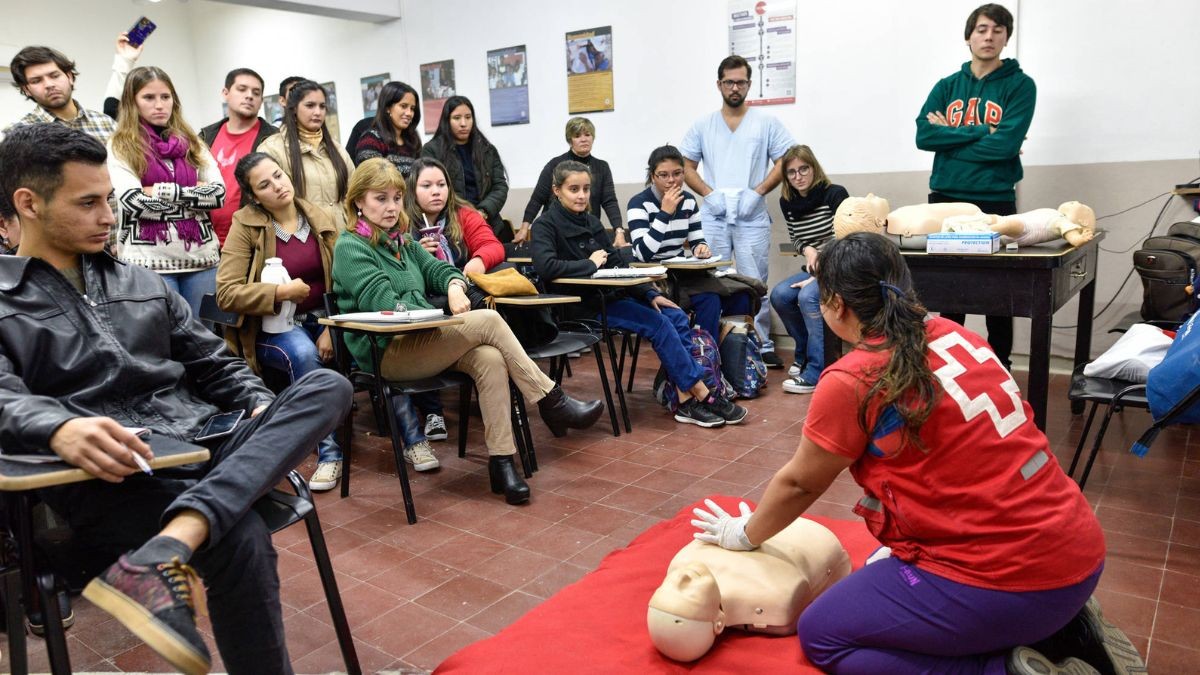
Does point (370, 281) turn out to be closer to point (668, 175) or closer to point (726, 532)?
point (726, 532)

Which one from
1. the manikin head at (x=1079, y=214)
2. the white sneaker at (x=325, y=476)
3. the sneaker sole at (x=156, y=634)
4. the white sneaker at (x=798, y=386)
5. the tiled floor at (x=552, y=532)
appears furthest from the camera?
the white sneaker at (x=798, y=386)

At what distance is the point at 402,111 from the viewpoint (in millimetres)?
4605

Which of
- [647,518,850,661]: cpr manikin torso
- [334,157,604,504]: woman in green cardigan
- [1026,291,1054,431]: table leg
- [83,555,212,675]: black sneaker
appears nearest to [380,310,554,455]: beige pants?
[334,157,604,504]: woman in green cardigan

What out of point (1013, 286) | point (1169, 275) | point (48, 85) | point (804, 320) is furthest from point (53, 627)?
point (1169, 275)

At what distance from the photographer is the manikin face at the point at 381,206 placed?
3.41 metres

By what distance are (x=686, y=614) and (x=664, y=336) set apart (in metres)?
2.38

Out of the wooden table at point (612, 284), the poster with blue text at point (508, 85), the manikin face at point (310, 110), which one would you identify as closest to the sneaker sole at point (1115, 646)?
the wooden table at point (612, 284)

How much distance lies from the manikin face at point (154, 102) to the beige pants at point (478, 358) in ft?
4.73

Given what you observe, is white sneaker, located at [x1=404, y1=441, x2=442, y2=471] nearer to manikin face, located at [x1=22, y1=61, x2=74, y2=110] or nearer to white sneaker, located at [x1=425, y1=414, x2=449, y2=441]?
white sneaker, located at [x1=425, y1=414, x2=449, y2=441]

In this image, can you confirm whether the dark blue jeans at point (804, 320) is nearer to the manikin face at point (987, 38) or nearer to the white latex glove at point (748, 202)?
the white latex glove at point (748, 202)

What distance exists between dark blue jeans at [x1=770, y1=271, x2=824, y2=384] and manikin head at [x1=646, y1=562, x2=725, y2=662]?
2862 mm

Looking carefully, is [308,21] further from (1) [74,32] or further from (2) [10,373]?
(2) [10,373]

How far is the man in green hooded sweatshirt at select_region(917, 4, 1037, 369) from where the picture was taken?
430 cm

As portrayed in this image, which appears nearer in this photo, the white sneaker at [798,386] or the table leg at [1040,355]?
the table leg at [1040,355]
